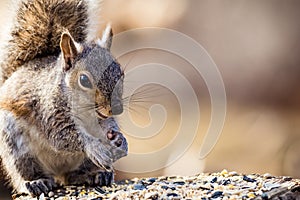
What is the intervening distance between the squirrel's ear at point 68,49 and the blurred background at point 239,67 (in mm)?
1920

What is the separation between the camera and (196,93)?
165 inches

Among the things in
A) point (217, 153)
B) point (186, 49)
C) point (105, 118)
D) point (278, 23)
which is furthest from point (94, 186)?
point (278, 23)

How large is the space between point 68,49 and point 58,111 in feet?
0.61

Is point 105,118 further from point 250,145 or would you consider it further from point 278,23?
point 278,23

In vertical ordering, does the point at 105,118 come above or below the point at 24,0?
below

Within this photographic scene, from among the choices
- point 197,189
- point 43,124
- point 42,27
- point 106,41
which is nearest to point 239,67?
point 42,27

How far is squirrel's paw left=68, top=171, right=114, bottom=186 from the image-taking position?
1935mm

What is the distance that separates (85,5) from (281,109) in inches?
87.2

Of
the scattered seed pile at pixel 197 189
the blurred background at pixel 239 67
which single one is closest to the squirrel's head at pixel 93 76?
the scattered seed pile at pixel 197 189

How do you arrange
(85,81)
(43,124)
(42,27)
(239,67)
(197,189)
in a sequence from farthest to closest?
(239,67)
(42,27)
(43,124)
(85,81)
(197,189)

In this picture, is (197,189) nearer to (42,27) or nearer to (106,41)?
(106,41)

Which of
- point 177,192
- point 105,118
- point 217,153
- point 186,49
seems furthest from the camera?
point 186,49

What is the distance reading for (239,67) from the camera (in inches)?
167

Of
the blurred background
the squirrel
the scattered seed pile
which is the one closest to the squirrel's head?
the squirrel
